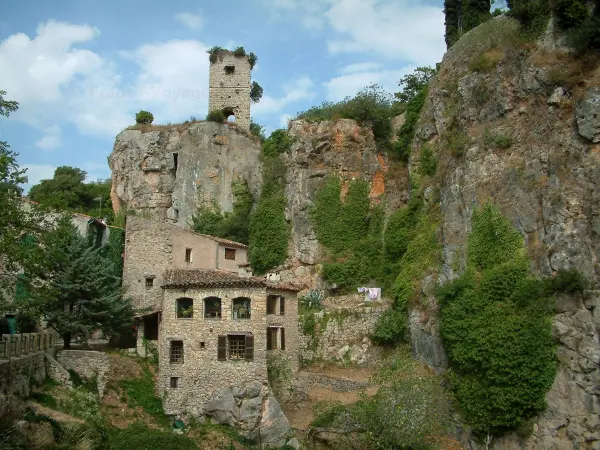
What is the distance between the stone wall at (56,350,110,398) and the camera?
30828mm

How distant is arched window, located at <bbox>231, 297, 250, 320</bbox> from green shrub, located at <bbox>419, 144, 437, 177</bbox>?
14626mm

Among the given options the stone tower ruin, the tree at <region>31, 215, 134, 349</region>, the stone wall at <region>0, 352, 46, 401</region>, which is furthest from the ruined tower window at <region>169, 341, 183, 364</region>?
the stone tower ruin

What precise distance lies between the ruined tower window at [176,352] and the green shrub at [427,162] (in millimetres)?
18403

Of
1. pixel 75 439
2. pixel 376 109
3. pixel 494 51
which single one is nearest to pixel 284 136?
pixel 376 109

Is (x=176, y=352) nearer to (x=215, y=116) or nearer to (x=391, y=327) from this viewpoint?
(x=391, y=327)

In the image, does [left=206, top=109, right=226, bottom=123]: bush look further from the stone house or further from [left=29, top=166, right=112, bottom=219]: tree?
the stone house

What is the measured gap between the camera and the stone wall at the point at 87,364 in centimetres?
3083

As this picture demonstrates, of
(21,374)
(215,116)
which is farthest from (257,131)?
(21,374)

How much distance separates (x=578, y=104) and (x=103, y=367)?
2659cm

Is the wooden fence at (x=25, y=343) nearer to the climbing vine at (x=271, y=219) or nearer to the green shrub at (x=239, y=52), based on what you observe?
the climbing vine at (x=271, y=219)

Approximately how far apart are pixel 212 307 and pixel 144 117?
27.4 m

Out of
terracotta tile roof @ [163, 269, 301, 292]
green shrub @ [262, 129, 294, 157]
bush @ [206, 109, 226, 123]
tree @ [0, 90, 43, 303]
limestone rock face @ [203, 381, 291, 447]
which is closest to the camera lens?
tree @ [0, 90, 43, 303]

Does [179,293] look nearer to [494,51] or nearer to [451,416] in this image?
[451,416]

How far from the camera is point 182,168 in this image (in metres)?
51.0
